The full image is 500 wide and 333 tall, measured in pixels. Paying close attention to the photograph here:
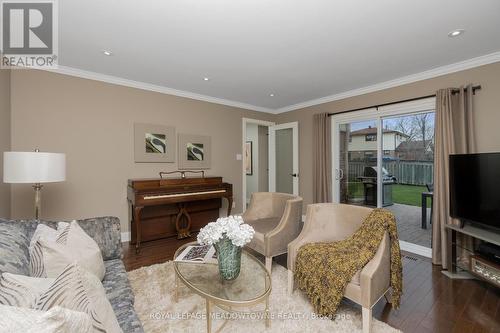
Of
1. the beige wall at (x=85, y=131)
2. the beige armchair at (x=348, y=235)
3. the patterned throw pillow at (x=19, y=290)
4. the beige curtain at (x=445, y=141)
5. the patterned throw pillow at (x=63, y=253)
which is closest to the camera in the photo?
the patterned throw pillow at (x=19, y=290)

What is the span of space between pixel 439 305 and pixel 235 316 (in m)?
1.81

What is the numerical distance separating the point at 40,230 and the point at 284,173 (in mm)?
4316

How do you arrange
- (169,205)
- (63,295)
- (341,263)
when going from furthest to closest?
(169,205), (341,263), (63,295)

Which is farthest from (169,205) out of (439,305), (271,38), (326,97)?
(439,305)

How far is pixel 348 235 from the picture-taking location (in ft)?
7.42

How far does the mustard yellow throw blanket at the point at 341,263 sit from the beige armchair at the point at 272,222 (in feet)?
1.53

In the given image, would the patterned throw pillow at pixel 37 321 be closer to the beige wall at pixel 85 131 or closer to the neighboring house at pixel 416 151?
the beige wall at pixel 85 131

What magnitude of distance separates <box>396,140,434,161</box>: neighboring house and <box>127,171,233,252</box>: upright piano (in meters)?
2.83

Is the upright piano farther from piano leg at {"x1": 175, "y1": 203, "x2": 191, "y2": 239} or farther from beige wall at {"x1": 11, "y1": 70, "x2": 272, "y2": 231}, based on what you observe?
beige wall at {"x1": 11, "y1": 70, "x2": 272, "y2": 231}

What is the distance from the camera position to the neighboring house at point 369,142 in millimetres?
3600

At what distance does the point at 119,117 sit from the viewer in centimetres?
351

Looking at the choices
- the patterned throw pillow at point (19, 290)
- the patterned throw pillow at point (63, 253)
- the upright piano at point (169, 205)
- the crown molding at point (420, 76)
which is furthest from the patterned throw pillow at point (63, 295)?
the crown molding at point (420, 76)

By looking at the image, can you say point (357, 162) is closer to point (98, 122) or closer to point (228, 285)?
point (228, 285)

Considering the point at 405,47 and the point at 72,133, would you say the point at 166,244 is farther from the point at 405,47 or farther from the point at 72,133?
the point at 405,47
